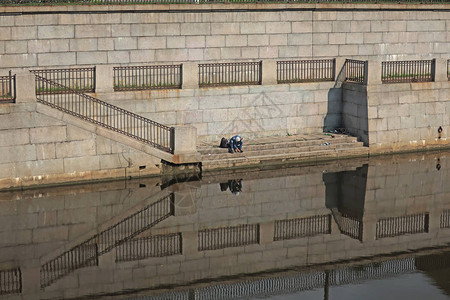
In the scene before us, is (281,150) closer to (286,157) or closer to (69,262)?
(286,157)

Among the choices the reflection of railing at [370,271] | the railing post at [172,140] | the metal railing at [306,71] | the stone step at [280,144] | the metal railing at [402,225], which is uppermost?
the metal railing at [306,71]

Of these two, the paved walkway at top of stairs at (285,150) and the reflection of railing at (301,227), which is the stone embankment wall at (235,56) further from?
the reflection of railing at (301,227)

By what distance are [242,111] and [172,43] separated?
11.7 feet

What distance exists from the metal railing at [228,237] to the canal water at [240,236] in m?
0.05

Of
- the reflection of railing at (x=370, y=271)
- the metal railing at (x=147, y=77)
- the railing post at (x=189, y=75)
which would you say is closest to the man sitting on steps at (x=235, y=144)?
the railing post at (x=189, y=75)

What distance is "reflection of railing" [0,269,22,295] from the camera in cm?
2223

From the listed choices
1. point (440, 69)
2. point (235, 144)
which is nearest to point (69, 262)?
point (235, 144)

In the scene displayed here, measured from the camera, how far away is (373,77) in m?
34.8

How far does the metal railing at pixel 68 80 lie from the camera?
31.6 metres

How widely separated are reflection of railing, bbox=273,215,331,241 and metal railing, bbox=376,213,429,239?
1.53 m

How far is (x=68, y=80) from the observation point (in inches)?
1281

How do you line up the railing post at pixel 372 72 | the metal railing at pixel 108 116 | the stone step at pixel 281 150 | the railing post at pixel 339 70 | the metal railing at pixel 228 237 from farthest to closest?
the railing post at pixel 339 70 < the railing post at pixel 372 72 < the stone step at pixel 281 150 < the metal railing at pixel 108 116 < the metal railing at pixel 228 237

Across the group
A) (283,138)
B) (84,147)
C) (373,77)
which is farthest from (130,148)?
(373,77)

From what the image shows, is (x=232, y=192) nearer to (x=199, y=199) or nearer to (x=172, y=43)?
(x=199, y=199)
